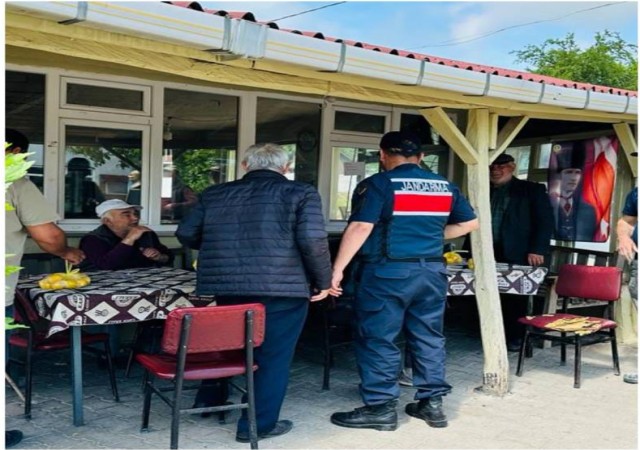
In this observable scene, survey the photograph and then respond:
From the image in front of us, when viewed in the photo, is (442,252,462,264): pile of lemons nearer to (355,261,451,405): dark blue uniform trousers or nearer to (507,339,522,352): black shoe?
(507,339,522,352): black shoe

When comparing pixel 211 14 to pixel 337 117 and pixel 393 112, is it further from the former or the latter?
pixel 393 112

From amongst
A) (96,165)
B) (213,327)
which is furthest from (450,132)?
(96,165)

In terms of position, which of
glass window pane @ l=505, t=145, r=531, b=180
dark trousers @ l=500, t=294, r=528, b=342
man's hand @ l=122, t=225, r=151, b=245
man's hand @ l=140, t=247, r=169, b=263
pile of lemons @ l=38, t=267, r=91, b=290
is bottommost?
dark trousers @ l=500, t=294, r=528, b=342

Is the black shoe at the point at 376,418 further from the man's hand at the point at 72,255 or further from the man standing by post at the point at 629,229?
the man standing by post at the point at 629,229

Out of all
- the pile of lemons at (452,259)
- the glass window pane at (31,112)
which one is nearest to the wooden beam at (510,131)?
the pile of lemons at (452,259)

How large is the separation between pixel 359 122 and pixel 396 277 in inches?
138

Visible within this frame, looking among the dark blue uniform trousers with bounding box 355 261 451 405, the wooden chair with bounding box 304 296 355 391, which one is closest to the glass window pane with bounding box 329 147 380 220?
the wooden chair with bounding box 304 296 355 391

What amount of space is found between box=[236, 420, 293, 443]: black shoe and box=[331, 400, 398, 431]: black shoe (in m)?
0.33

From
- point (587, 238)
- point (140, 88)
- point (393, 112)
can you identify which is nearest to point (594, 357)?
point (587, 238)

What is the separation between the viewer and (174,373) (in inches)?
133

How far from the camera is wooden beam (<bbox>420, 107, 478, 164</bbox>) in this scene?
15.1ft

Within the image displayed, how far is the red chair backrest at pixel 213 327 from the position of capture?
3.20 m

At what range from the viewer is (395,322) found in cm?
394

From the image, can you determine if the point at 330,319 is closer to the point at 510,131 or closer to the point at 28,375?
the point at 510,131
